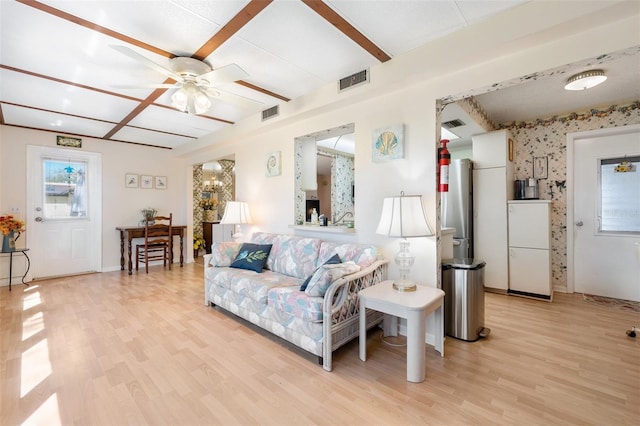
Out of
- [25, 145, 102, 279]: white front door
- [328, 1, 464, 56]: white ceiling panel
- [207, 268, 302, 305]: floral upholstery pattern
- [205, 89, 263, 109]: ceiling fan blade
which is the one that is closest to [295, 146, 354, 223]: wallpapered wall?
[205, 89, 263, 109]: ceiling fan blade

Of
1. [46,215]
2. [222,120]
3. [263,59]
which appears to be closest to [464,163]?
[263,59]

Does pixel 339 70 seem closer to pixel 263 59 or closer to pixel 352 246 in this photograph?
pixel 263 59

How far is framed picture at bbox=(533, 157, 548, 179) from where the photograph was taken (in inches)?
156

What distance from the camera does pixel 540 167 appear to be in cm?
398

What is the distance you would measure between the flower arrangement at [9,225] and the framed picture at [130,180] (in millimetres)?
1620

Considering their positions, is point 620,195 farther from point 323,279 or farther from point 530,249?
point 323,279

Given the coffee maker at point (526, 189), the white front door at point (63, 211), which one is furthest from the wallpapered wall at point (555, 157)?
the white front door at point (63, 211)

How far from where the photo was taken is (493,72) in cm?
213

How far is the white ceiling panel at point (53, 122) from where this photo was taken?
374cm

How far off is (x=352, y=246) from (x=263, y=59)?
188 centimetres

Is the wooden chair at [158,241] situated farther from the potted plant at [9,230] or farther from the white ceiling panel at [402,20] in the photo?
the white ceiling panel at [402,20]

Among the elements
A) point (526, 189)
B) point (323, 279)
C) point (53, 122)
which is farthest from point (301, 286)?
point (53, 122)

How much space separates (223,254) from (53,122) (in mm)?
3470

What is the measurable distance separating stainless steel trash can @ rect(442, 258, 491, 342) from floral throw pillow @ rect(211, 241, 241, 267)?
7.80 ft
